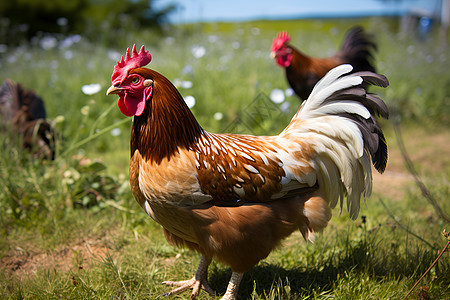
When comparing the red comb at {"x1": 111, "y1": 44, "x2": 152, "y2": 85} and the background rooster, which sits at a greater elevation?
the red comb at {"x1": 111, "y1": 44, "x2": 152, "y2": 85}

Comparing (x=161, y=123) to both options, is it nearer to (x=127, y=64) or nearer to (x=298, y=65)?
(x=127, y=64)

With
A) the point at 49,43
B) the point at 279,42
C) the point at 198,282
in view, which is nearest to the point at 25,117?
the point at 198,282

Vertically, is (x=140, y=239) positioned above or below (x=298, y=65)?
below

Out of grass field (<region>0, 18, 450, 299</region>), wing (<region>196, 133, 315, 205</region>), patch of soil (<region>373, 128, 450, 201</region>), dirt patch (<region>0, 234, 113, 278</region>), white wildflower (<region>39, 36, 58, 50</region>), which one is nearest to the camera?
wing (<region>196, 133, 315, 205</region>)

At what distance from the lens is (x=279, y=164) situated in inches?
86.4

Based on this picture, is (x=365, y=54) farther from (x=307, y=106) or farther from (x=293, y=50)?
(x=307, y=106)

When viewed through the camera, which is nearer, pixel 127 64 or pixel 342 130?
pixel 127 64

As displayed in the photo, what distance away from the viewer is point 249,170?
6.99 ft

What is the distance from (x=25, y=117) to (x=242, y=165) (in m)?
3.42

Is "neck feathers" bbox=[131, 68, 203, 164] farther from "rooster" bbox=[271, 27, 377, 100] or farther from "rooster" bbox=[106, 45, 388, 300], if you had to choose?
"rooster" bbox=[271, 27, 377, 100]

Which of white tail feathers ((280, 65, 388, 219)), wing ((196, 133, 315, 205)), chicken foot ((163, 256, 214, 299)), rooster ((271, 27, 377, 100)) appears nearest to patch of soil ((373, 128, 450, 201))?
rooster ((271, 27, 377, 100))

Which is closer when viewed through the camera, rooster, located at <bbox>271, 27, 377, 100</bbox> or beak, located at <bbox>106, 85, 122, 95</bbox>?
beak, located at <bbox>106, 85, 122, 95</bbox>

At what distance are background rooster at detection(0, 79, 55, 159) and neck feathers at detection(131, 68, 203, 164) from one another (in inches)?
91.3

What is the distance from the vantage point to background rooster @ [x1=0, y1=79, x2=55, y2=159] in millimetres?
4039
